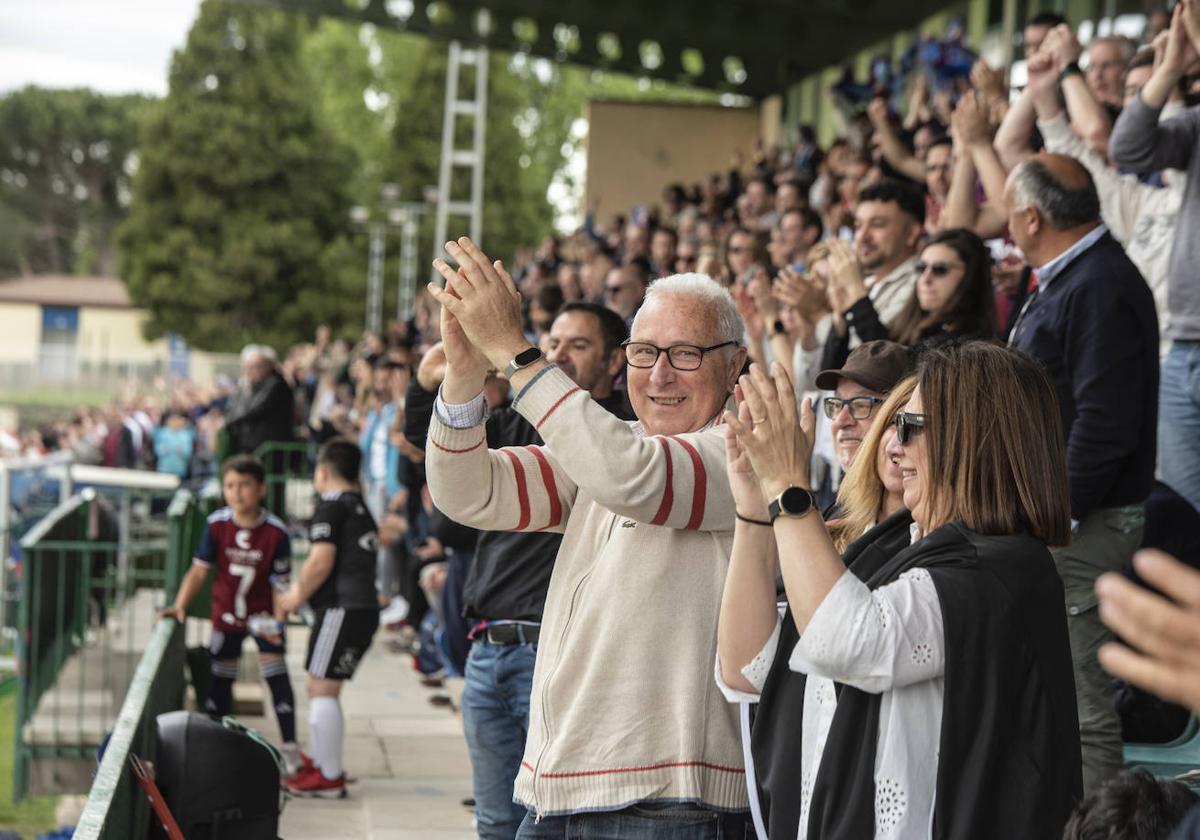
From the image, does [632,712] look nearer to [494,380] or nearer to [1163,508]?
[1163,508]

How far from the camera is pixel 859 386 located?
13.3 feet

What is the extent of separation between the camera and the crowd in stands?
263 centimetres

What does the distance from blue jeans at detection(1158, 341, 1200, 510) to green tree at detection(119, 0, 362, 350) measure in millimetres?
50111

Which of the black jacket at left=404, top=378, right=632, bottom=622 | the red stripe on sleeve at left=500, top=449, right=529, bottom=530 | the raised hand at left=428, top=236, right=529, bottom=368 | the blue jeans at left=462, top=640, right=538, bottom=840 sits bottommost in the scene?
the blue jeans at left=462, top=640, right=538, bottom=840

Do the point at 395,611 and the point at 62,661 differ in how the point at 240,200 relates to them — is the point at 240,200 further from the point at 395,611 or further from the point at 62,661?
the point at 62,661

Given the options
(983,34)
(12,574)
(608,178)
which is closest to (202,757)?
(12,574)

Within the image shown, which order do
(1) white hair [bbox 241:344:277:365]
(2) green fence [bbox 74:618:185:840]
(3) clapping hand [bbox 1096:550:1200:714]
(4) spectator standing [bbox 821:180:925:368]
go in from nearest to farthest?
(3) clapping hand [bbox 1096:550:1200:714], (2) green fence [bbox 74:618:185:840], (4) spectator standing [bbox 821:180:925:368], (1) white hair [bbox 241:344:277:365]

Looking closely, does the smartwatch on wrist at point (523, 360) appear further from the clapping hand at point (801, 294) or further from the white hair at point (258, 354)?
the white hair at point (258, 354)

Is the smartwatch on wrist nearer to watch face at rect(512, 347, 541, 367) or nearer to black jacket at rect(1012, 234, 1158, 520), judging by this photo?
watch face at rect(512, 347, 541, 367)

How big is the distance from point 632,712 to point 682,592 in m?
0.26

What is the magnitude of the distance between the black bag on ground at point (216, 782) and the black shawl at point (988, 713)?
3.58 meters

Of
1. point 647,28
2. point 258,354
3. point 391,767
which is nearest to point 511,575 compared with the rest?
point 391,767

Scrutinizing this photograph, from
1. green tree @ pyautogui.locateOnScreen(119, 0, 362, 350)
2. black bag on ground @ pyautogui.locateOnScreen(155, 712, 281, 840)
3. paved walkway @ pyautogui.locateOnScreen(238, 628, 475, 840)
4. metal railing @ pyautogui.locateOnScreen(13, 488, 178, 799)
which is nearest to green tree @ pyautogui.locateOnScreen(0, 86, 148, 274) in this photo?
green tree @ pyautogui.locateOnScreen(119, 0, 362, 350)

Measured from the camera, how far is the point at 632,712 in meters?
3.25
